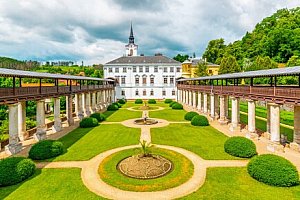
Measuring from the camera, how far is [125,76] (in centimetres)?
7181

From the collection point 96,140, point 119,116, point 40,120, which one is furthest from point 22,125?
point 119,116

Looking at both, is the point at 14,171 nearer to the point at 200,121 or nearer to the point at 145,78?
the point at 200,121

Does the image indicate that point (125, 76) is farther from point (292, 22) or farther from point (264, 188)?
point (264, 188)

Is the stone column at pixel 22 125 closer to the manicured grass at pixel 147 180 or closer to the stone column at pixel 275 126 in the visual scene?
the manicured grass at pixel 147 180

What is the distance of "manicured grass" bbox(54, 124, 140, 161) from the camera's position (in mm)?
18375

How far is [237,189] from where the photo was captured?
1209 cm

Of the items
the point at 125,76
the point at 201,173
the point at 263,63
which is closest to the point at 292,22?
the point at 263,63

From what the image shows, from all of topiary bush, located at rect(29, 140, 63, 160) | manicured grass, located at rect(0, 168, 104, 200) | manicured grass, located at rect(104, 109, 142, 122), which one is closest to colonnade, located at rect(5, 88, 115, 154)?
topiary bush, located at rect(29, 140, 63, 160)

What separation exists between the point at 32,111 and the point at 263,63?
49904 millimetres

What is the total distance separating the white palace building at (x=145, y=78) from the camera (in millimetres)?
71625

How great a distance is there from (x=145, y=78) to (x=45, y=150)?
5669 centimetres

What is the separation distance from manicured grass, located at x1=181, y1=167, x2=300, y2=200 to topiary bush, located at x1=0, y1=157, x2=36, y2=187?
9.42m

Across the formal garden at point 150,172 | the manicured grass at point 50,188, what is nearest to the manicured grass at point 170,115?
the formal garden at point 150,172

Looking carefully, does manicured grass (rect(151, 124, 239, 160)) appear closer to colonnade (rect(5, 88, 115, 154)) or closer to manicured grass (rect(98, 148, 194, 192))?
manicured grass (rect(98, 148, 194, 192))
